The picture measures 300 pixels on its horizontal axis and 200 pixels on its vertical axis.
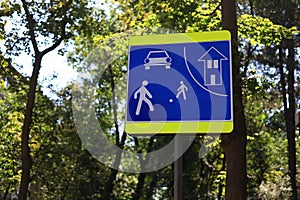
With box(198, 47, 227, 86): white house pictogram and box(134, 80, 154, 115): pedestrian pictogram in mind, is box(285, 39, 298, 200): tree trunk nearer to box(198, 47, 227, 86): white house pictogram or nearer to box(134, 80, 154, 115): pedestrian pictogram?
box(198, 47, 227, 86): white house pictogram

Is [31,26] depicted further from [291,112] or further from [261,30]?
[291,112]

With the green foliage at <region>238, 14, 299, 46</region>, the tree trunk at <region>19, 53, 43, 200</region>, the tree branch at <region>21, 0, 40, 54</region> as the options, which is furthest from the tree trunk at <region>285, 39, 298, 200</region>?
the tree trunk at <region>19, 53, 43, 200</region>

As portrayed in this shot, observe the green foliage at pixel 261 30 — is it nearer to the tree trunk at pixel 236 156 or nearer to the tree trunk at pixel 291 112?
the tree trunk at pixel 236 156

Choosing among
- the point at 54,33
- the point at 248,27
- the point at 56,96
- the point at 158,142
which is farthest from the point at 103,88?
the point at 248,27

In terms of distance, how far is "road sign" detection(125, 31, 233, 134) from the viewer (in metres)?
2.80

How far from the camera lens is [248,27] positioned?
9.47 meters

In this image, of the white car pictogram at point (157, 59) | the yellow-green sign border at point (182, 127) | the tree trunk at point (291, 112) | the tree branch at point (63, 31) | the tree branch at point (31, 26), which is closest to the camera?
the yellow-green sign border at point (182, 127)

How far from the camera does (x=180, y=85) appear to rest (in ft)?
9.45

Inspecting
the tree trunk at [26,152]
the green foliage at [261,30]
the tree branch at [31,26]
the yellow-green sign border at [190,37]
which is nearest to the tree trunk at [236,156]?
the green foliage at [261,30]

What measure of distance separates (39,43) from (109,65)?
23.4 feet

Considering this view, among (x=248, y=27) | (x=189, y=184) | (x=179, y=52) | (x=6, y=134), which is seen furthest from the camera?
(x=189, y=184)

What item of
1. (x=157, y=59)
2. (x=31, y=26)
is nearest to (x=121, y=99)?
(x=31, y=26)

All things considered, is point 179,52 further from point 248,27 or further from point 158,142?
point 158,142

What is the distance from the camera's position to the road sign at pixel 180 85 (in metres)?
2.80
